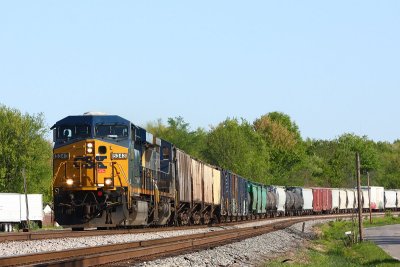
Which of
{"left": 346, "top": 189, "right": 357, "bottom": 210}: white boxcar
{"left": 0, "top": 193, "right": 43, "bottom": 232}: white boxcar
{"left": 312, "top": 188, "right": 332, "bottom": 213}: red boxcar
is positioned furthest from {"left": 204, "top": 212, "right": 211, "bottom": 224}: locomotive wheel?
{"left": 346, "top": 189, "right": 357, "bottom": 210}: white boxcar

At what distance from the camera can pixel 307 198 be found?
94.8 m

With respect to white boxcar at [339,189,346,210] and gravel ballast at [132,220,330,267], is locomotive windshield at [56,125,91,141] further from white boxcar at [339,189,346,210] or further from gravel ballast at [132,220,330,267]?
white boxcar at [339,189,346,210]

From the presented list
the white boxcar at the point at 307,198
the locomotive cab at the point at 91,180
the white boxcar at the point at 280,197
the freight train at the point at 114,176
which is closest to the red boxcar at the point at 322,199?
the white boxcar at the point at 307,198

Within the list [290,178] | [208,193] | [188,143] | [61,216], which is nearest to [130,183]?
[61,216]

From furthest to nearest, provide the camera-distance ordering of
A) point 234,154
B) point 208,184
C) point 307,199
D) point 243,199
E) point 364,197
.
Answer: point 234,154, point 364,197, point 307,199, point 243,199, point 208,184

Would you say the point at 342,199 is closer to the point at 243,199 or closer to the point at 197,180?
the point at 243,199

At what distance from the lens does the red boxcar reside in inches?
3836

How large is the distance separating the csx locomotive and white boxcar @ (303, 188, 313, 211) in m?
64.1

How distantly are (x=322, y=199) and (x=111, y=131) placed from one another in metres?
72.1

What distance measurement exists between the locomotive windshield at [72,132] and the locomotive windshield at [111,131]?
0.37m

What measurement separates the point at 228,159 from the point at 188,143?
14909mm

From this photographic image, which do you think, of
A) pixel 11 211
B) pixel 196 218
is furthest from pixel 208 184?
pixel 11 211

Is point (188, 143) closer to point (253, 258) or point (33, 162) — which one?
point (33, 162)

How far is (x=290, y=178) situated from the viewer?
534ft
